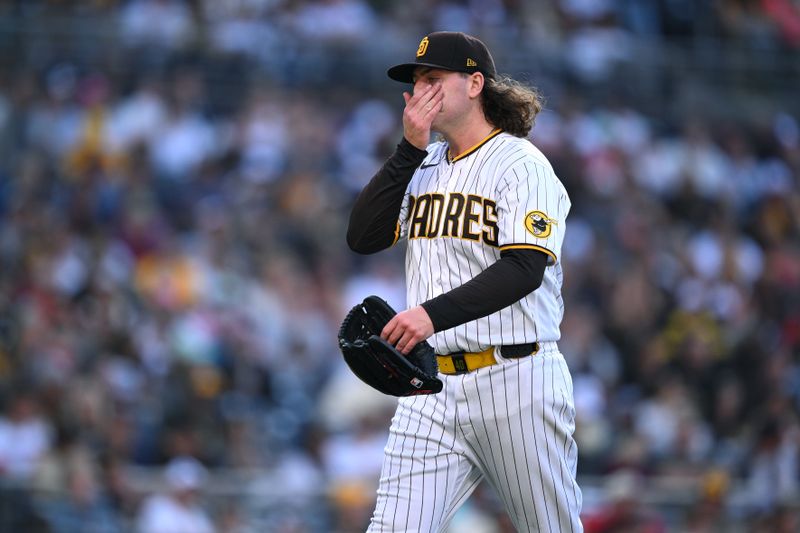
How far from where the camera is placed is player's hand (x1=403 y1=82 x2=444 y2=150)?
4.45 m

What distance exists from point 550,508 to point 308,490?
4469 millimetres

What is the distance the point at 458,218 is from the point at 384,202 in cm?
27

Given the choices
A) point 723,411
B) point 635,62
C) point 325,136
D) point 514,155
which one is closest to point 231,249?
point 325,136

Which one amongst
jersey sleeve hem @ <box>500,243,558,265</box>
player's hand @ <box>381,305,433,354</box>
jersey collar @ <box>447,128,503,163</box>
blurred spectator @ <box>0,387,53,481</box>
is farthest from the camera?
blurred spectator @ <box>0,387,53,481</box>

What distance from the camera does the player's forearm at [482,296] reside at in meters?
4.20

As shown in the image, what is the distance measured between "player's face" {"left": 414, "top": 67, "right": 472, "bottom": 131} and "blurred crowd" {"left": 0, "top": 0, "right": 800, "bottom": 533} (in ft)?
14.4

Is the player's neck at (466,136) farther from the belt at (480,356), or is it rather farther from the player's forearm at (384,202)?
the belt at (480,356)

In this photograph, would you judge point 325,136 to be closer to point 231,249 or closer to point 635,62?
point 231,249

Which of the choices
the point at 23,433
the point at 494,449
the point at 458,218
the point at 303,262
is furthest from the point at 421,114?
the point at 303,262

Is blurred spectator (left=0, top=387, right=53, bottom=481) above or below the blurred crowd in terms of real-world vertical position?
below

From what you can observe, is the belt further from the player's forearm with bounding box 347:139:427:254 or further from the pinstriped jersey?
the player's forearm with bounding box 347:139:427:254

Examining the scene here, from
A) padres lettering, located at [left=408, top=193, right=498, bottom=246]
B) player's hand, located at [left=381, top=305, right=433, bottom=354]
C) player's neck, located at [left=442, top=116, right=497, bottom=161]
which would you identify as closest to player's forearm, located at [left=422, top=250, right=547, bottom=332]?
player's hand, located at [left=381, top=305, right=433, bottom=354]

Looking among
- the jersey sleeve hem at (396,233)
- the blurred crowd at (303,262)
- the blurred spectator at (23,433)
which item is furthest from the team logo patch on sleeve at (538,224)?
the blurred spectator at (23,433)

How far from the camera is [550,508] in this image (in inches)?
175
